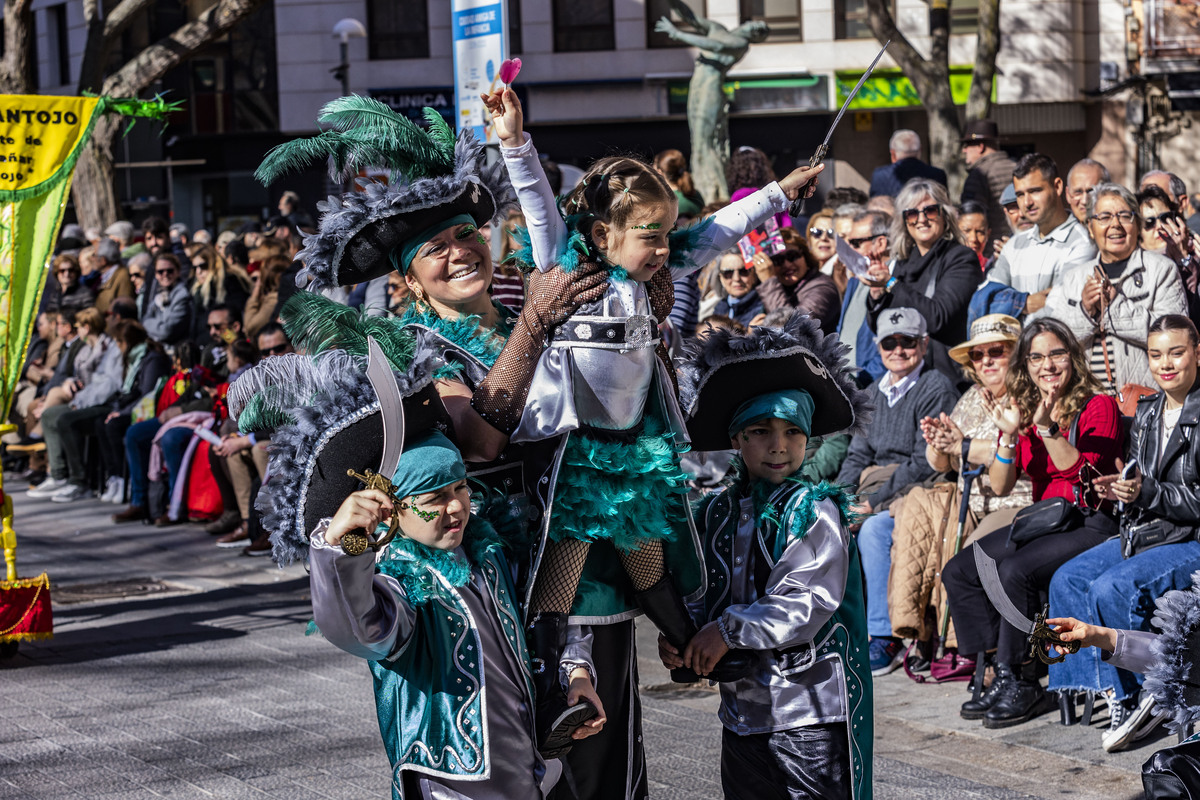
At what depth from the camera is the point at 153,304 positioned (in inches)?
497

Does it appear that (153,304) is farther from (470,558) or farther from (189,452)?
(470,558)

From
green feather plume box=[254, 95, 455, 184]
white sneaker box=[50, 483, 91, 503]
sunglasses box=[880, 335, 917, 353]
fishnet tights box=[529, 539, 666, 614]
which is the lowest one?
white sneaker box=[50, 483, 91, 503]

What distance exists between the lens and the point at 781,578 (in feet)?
11.5

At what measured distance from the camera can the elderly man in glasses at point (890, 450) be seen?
22.5ft

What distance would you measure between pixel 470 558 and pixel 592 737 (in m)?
0.62

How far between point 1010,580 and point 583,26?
2134cm

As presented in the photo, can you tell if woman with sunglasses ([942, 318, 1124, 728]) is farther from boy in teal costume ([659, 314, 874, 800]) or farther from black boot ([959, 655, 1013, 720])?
boy in teal costume ([659, 314, 874, 800])

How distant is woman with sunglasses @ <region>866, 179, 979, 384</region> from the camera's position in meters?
7.49

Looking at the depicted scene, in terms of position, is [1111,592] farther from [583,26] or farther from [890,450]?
[583,26]

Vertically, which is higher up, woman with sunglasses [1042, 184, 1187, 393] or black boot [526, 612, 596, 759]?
woman with sunglasses [1042, 184, 1187, 393]

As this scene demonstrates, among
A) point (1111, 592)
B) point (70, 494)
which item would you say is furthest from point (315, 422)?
point (70, 494)

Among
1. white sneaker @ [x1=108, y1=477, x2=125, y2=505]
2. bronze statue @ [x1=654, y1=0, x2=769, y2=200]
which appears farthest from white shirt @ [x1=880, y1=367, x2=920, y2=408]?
white sneaker @ [x1=108, y1=477, x2=125, y2=505]

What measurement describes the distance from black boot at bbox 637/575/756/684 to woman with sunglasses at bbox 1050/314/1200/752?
8.60 ft

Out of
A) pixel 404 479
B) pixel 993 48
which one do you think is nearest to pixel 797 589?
pixel 404 479
